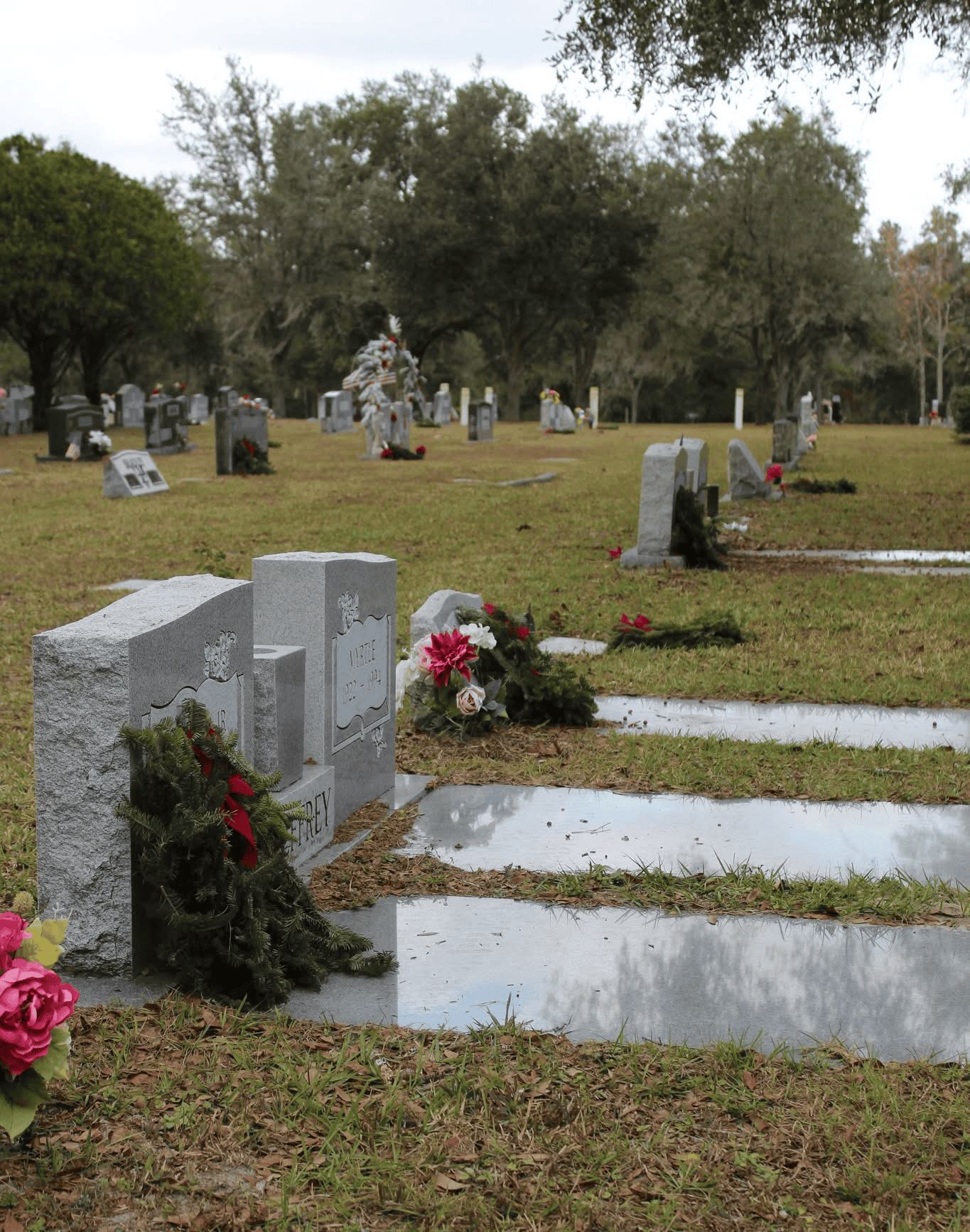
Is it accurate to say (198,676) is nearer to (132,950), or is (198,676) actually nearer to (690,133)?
(132,950)

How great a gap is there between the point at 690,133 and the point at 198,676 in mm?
45166

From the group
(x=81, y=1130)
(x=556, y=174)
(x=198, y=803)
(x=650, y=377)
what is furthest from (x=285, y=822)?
(x=650, y=377)

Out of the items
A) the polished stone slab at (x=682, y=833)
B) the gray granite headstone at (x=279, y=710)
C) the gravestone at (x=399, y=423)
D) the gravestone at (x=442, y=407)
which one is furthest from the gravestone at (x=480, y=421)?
the gray granite headstone at (x=279, y=710)

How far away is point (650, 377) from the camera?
57062mm

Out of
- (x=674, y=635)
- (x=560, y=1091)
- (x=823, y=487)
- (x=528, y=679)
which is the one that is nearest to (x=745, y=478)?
(x=823, y=487)

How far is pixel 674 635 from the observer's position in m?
8.06

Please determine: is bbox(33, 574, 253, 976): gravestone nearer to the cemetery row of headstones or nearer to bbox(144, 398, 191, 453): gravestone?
the cemetery row of headstones

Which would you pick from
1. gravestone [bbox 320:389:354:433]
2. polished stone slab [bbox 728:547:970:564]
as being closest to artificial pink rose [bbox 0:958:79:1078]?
polished stone slab [bbox 728:547:970:564]

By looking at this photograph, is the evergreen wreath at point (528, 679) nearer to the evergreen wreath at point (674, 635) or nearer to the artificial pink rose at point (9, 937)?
the evergreen wreath at point (674, 635)

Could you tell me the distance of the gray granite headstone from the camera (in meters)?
4.10

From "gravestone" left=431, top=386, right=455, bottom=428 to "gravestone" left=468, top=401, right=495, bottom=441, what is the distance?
8.86 m

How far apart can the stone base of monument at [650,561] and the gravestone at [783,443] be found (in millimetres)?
11595

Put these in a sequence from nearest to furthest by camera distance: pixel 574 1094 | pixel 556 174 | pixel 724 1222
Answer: pixel 724 1222, pixel 574 1094, pixel 556 174

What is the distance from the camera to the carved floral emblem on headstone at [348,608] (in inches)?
187
